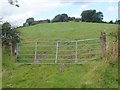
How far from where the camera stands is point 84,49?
59.2ft

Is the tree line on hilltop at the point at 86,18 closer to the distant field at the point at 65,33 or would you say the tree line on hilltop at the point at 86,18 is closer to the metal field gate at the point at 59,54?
the distant field at the point at 65,33

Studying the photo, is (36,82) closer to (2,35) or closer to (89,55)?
(89,55)

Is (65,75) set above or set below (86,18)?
below

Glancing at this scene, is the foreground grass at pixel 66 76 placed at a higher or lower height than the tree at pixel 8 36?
lower

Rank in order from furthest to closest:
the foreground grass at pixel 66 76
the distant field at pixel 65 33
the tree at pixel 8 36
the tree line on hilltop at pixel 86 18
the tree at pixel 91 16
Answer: the tree at pixel 91 16
the tree line on hilltop at pixel 86 18
the distant field at pixel 65 33
the tree at pixel 8 36
the foreground grass at pixel 66 76

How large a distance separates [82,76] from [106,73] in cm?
111

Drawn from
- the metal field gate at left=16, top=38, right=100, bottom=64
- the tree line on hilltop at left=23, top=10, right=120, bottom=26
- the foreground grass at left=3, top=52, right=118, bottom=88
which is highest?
the tree line on hilltop at left=23, top=10, right=120, bottom=26

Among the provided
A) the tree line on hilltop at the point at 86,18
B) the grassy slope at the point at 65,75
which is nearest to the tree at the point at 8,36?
the grassy slope at the point at 65,75

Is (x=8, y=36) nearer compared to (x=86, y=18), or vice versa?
(x=8, y=36)

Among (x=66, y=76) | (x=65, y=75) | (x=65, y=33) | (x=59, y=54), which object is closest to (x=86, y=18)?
(x=65, y=33)

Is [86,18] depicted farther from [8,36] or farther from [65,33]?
[8,36]

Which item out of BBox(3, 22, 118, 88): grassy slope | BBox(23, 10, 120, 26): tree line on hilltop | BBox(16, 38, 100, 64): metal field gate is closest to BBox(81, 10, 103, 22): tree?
BBox(23, 10, 120, 26): tree line on hilltop

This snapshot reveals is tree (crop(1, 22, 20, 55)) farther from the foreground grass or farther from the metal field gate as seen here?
the foreground grass

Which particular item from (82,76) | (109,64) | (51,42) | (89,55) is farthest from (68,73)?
(51,42)
